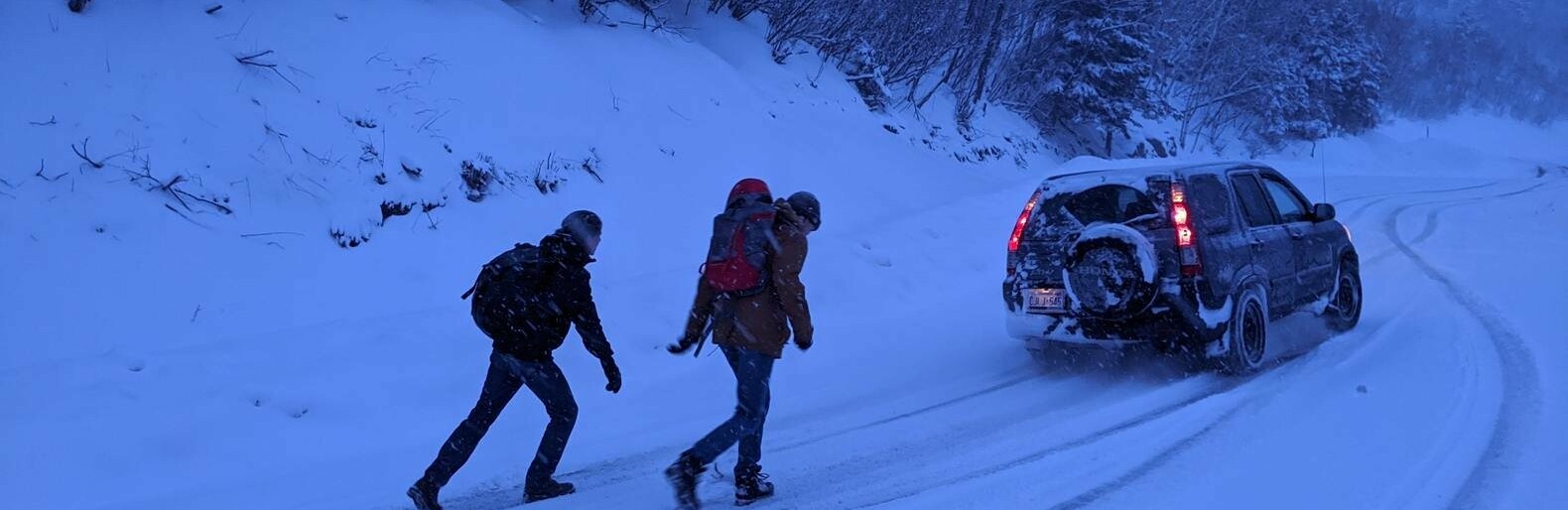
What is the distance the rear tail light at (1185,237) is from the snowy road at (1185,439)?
0.81 meters

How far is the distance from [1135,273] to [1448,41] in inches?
3558

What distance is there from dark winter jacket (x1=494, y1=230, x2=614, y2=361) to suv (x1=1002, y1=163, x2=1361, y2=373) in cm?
368

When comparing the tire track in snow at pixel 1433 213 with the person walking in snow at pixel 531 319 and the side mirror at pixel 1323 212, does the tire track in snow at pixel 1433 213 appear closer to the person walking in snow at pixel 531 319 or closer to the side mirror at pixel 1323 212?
the side mirror at pixel 1323 212

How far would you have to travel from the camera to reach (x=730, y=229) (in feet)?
14.9

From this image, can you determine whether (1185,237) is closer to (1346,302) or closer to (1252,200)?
(1252,200)

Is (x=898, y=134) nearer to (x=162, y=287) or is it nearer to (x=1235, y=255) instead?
(x=1235, y=255)

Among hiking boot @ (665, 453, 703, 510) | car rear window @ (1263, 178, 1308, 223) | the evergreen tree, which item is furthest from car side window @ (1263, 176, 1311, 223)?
the evergreen tree

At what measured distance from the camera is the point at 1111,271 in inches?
267

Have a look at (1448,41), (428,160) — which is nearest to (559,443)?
(428,160)

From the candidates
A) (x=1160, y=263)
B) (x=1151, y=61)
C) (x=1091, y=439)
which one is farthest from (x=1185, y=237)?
(x=1151, y=61)

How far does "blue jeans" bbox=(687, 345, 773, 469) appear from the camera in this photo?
181 inches

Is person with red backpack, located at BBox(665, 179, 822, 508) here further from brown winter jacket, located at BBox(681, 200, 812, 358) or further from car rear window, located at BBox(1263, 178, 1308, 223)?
car rear window, located at BBox(1263, 178, 1308, 223)

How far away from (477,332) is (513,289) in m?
3.38

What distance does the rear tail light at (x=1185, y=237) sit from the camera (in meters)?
6.68
